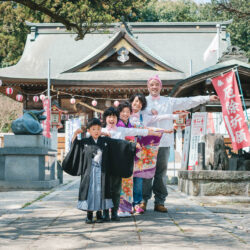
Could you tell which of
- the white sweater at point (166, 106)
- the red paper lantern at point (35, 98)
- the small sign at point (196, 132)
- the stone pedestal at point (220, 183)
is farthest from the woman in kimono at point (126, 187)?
the red paper lantern at point (35, 98)

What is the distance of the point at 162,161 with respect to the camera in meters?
5.34

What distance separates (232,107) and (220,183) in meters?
1.49

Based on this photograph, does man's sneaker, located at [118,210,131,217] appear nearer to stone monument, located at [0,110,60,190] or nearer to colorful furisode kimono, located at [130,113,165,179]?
colorful furisode kimono, located at [130,113,165,179]

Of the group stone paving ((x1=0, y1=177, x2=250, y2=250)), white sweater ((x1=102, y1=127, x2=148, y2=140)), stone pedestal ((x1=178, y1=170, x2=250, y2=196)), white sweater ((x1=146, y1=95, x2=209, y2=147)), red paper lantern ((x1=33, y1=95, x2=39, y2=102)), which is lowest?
stone paving ((x1=0, y1=177, x2=250, y2=250))

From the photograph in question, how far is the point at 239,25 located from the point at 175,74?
18.2m

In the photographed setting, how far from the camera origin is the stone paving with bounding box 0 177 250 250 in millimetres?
3348

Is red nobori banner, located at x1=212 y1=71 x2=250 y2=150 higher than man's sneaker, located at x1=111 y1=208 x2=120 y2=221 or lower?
higher

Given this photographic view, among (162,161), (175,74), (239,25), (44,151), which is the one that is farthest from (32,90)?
(239,25)

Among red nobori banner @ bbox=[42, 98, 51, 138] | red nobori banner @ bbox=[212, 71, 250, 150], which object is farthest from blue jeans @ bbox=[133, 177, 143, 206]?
red nobori banner @ bbox=[42, 98, 51, 138]

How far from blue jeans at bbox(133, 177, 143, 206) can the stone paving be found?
22 cm

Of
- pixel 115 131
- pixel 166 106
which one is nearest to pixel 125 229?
pixel 115 131

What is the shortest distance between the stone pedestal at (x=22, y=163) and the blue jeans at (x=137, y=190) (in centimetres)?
381

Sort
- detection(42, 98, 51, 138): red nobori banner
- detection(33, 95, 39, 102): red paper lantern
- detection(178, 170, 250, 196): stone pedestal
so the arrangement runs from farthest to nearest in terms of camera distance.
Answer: detection(33, 95, 39, 102): red paper lantern
detection(42, 98, 51, 138): red nobori banner
detection(178, 170, 250, 196): stone pedestal

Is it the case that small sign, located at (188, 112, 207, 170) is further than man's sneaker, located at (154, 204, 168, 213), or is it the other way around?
small sign, located at (188, 112, 207, 170)
